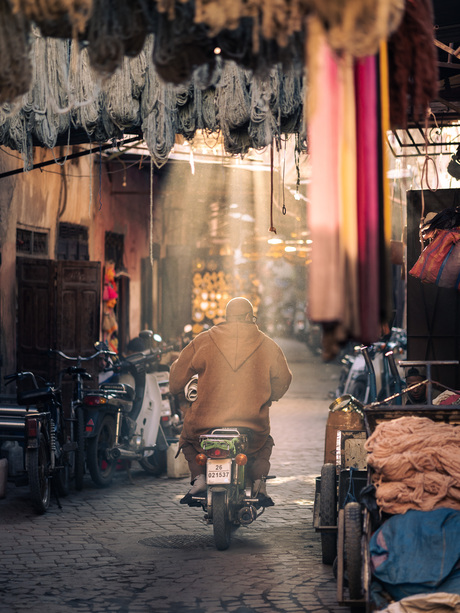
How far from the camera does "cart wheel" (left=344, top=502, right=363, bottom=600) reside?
16.9 ft

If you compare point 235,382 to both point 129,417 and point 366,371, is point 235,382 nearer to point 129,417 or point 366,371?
point 129,417

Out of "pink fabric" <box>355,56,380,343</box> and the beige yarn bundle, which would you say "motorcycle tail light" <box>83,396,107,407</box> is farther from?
"pink fabric" <box>355,56,380,343</box>

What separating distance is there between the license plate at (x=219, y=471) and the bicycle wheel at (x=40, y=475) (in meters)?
1.95

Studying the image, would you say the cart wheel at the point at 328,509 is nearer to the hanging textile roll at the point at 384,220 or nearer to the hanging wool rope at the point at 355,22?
the hanging textile roll at the point at 384,220

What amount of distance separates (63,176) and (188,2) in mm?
11865

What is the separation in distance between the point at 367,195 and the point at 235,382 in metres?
5.08

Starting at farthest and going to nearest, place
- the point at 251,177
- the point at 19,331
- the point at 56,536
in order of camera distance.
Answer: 1. the point at 251,177
2. the point at 19,331
3. the point at 56,536

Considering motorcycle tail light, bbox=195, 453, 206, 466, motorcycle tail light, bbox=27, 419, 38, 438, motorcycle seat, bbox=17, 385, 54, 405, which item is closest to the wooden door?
motorcycle seat, bbox=17, 385, 54, 405

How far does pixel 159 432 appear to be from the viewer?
10781 millimetres

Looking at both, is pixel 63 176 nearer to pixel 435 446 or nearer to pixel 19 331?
pixel 19 331

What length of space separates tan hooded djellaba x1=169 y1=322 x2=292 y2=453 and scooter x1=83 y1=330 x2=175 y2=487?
2.13m

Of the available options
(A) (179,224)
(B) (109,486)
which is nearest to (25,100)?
(B) (109,486)

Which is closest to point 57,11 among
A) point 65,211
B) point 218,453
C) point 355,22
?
point 355,22

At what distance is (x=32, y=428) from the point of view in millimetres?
8375
